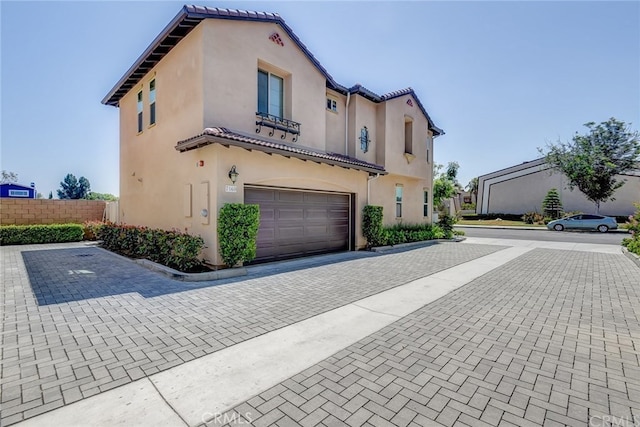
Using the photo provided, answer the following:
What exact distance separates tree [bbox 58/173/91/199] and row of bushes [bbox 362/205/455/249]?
52.8 meters

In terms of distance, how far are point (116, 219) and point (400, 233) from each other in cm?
1539

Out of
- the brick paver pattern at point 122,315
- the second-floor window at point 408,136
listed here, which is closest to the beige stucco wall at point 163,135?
the brick paver pattern at point 122,315

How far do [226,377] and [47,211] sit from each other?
18.4 metres

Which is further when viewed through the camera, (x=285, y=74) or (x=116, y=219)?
(x=116, y=219)

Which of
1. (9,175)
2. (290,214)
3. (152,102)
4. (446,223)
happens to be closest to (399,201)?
(446,223)

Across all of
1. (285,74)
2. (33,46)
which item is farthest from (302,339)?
(33,46)

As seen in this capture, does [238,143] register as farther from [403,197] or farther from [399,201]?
[403,197]

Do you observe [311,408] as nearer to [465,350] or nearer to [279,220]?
[465,350]

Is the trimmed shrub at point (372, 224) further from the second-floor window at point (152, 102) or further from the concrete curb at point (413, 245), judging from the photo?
the second-floor window at point (152, 102)

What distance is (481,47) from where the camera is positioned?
39.3ft

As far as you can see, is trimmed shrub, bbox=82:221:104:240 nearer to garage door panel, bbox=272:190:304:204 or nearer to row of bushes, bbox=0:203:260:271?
row of bushes, bbox=0:203:260:271

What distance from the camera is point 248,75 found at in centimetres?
927

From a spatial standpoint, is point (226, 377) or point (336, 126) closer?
point (226, 377)

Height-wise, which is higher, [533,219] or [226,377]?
[533,219]
